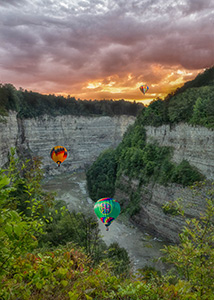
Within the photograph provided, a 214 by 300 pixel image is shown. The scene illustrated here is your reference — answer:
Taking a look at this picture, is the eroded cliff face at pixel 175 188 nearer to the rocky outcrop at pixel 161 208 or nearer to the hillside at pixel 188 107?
the rocky outcrop at pixel 161 208

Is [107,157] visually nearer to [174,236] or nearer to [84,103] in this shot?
[174,236]

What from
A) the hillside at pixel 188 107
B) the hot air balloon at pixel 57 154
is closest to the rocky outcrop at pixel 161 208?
the hillside at pixel 188 107

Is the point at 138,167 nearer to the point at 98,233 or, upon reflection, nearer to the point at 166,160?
the point at 166,160

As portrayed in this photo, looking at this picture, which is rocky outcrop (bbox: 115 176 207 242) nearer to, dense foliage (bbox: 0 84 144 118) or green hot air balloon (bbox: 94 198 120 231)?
green hot air balloon (bbox: 94 198 120 231)

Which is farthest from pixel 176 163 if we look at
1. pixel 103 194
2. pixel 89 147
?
pixel 89 147

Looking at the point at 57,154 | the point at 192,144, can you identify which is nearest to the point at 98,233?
the point at 192,144

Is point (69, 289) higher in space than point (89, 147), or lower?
higher

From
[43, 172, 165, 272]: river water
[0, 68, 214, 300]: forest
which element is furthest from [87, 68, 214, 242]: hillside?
[43, 172, 165, 272]: river water
